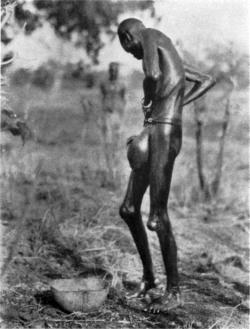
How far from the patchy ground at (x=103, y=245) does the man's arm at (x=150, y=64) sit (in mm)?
799

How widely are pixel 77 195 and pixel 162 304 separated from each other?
356cm

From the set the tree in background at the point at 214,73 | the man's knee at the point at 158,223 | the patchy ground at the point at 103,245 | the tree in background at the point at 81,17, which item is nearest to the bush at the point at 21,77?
the patchy ground at the point at 103,245

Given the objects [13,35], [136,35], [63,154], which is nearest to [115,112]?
[63,154]

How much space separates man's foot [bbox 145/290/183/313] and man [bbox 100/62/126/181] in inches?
166

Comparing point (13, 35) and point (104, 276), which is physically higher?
point (13, 35)

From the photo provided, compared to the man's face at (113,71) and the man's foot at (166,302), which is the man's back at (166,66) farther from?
the man's face at (113,71)

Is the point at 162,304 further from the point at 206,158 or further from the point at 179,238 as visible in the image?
the point at 206,158

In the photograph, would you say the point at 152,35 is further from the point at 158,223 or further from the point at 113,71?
the point at 113,71

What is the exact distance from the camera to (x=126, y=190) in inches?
198

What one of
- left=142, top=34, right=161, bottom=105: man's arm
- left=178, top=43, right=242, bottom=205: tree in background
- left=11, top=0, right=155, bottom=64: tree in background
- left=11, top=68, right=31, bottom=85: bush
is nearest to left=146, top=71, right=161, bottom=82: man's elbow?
left=142, top=34, right=161, bottom=105: man's arm

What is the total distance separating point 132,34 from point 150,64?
331mm

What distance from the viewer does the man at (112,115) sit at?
8445mm

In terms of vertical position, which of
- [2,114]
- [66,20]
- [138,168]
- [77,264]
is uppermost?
[66,20]

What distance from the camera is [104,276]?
4898 millimetres
